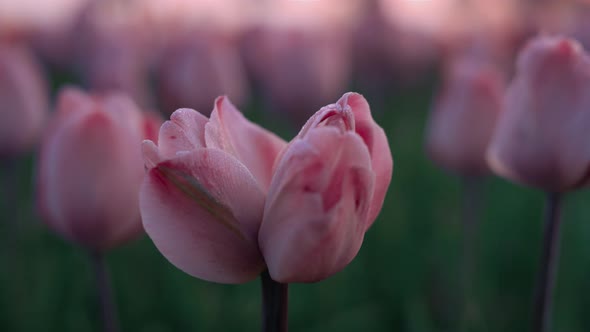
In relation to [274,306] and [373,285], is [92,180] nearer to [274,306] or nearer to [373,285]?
[274,306]

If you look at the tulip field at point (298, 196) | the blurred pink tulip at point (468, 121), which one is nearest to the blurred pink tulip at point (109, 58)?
the tulip field at point (298, 196)

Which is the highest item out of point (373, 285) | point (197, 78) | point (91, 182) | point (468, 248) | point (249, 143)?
point (249, 143)

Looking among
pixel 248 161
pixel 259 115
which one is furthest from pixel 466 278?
pixel 259 115

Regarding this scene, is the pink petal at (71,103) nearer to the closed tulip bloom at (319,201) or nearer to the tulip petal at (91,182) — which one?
the tulip petal at (91,182)

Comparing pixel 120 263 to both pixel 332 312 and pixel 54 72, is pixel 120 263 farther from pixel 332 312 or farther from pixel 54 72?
pixel 54 72

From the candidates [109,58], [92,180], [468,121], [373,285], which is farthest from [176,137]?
[109,58]

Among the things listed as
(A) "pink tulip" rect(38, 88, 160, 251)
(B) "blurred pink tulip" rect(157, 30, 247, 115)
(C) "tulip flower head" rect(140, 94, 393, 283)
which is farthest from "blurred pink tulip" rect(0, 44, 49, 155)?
(C) "tulip flower head" rect(140, 94, 393, 283)
